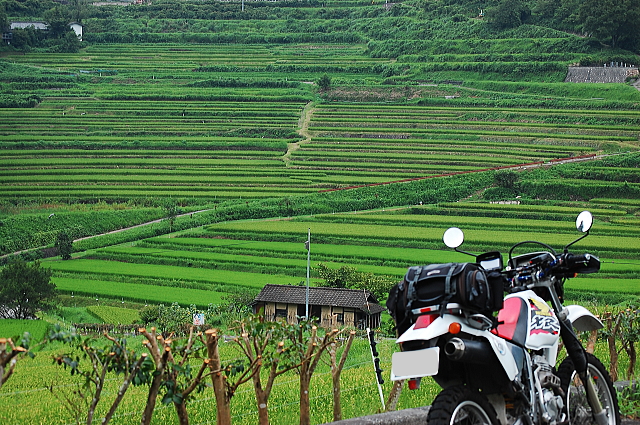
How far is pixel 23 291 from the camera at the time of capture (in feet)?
72.0

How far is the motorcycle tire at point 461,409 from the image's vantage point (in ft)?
12.3

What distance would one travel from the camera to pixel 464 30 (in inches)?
2667

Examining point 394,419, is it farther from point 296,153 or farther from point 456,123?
point 456,123

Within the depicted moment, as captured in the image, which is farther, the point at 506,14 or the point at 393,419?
the point at 506,14

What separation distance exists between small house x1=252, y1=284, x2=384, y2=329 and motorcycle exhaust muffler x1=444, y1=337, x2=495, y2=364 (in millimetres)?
16901

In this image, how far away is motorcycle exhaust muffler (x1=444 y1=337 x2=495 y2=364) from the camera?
12.6ft

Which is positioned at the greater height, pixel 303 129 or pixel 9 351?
pixel 9 351

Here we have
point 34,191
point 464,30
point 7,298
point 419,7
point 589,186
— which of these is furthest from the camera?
point 419,7

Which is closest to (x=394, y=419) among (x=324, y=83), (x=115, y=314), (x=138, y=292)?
(x=115, y=314)

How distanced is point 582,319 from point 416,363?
65.8 inches

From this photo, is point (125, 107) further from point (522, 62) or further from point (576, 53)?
point (576, 53)

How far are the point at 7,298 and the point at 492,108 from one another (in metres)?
35.9

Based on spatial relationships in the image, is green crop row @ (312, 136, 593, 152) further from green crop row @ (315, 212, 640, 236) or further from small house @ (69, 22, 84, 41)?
small house @ (69, 22, 84, 41)

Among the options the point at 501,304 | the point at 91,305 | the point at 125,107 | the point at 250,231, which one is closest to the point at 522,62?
the point at 125,107
